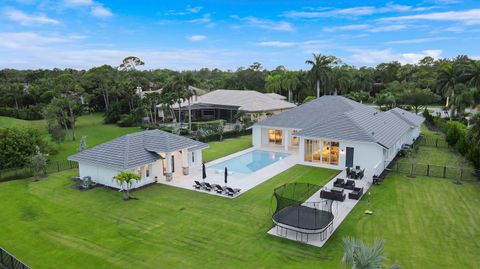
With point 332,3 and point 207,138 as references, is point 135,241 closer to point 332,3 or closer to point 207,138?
point 207,138

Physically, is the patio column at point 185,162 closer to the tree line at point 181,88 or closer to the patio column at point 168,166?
the patio column at point 168,166

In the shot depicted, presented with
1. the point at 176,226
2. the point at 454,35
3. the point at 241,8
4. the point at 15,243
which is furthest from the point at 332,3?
the point at 15,243

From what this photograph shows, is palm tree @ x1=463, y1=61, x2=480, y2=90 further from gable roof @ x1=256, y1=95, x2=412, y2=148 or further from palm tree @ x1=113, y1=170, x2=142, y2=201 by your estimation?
palm tree @ x1=113, y1=170, x2=142, y2=201

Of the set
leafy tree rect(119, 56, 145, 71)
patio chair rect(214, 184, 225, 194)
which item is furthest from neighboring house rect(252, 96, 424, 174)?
leafy tree rect(119, 56, 145, 71)

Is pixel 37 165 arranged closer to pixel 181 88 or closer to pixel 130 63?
pixel 181 88

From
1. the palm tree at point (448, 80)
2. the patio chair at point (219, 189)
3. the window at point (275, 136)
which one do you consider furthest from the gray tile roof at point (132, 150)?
the palm tree at point (448, 80)
